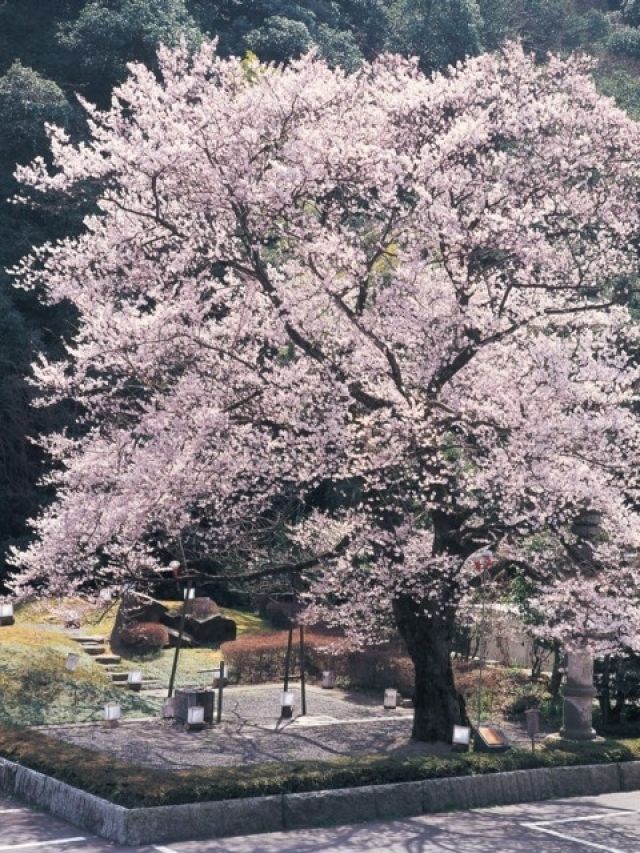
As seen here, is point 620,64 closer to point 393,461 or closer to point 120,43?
point 120,43

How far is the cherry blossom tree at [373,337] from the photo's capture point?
1647cm

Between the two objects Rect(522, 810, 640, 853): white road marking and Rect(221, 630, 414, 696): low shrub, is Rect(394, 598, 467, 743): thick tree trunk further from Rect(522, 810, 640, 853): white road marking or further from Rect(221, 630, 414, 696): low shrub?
Rect(221, 630, 414, 696): low shrub

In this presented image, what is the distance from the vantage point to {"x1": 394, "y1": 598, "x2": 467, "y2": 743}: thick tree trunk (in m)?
17.6

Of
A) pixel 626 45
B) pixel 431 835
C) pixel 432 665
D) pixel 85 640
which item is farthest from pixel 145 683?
pixel 626 45

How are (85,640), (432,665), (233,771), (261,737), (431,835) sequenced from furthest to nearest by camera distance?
(85,640) < (261,737) < (432,665) < (233,771) < (431,835)

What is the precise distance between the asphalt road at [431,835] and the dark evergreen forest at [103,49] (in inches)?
453

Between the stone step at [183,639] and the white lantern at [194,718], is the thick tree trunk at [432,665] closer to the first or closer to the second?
the white lantern at [194,718]

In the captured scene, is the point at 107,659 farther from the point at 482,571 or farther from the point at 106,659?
the point at 482,571

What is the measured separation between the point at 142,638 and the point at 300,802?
12940 mm

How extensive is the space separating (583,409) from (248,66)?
31.3m

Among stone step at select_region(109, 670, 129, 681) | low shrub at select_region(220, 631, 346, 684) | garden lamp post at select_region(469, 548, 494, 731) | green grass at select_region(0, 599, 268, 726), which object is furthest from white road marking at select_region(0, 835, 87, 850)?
low shrub at select_region(220, 631, 346, 684)

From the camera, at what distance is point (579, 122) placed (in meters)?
18.0

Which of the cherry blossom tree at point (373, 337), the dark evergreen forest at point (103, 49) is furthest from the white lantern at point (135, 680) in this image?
the dark evergreen forest at point (103, 49)

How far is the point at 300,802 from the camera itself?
1366 cm
